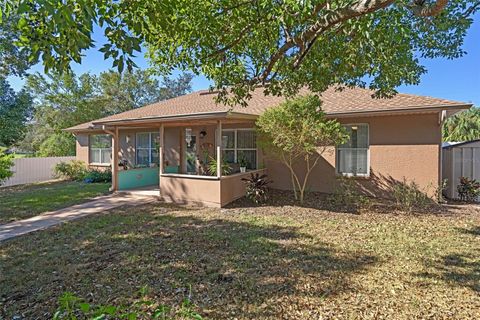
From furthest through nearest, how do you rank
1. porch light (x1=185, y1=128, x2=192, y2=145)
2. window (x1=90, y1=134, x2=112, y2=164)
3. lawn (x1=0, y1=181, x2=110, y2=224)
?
window (x1=90, y1=134, x2=112, y2=164) < porch light (x1=185, y1=128, x2=192, y2=145) < lawn (x1=0, y1=181, x2=110, y2=224)

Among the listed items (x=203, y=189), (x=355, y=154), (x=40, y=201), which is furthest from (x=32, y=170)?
(x=355, y=154)

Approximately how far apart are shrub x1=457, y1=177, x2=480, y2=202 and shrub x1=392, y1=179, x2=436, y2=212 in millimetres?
1284

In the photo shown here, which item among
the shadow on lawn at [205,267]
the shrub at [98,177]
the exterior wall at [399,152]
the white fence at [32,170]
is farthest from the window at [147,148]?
the exterior wall at [399,152]

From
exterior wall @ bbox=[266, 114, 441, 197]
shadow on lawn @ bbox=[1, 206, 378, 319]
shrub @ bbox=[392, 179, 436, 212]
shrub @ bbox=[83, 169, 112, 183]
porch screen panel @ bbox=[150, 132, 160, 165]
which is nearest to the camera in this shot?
shadow on lawn @ bbox=[1, 206, 378, 319]

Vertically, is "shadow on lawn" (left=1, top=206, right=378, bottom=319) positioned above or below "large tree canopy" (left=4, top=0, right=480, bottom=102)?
below

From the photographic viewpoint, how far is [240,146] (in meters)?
12.0

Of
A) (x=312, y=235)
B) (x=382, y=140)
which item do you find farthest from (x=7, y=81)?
(x=382, y=140)

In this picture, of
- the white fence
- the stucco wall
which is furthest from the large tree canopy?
the white fence

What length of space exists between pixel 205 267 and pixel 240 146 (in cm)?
782

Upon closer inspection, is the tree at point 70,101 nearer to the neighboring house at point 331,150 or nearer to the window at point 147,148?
the window at point 147,148

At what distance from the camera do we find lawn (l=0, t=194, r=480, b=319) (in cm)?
349

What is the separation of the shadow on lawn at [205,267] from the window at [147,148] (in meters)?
7.85

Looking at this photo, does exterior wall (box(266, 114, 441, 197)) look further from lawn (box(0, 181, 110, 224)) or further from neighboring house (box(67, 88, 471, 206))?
lawn (box(0, 181, 110, 224))

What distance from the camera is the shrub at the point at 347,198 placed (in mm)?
8844
